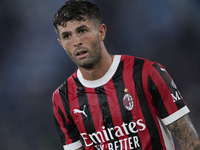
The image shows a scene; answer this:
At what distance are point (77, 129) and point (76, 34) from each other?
0.64 meters

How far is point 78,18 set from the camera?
1798mm

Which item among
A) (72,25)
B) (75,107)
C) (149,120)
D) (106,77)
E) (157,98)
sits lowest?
(149,120)

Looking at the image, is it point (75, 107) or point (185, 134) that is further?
point (75, 107)

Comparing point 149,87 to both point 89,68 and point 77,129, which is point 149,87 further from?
point 77,129

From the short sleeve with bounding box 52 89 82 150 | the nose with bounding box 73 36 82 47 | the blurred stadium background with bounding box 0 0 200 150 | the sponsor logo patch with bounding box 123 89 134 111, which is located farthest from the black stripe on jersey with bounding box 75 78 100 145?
the blurred stadium background with bounding box 0 0 200 150

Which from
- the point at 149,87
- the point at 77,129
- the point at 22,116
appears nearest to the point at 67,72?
the point at 22,116

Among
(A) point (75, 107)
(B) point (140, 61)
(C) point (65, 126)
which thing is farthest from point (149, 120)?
(C) point (65, 126)

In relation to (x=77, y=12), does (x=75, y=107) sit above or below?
below

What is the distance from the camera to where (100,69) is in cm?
193

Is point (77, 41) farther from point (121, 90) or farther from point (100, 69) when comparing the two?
point (121, 90)

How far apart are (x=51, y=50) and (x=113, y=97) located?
2566mm

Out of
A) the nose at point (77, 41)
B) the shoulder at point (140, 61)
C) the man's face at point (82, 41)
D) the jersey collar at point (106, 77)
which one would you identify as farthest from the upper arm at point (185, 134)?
the nose at point (77, 41)

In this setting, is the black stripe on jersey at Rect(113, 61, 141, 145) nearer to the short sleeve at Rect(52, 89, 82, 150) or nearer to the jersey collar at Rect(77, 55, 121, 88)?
the jersey collar at Rect(77, 55, 121, 88)

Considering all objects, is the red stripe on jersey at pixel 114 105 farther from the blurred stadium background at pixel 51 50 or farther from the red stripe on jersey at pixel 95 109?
the blurred stadium background at pixel 51 50
